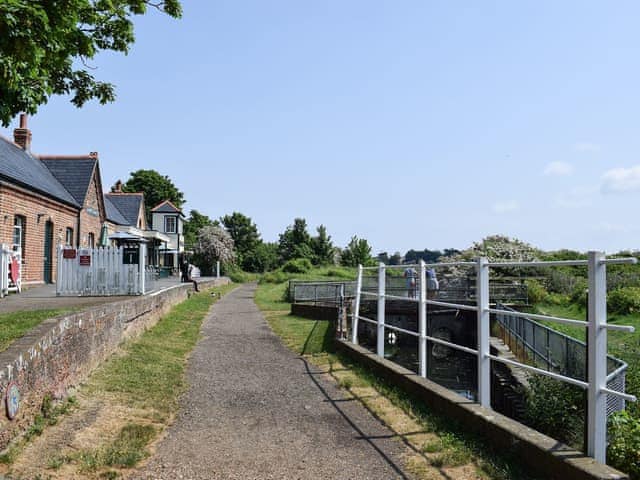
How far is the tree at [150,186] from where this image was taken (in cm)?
7550

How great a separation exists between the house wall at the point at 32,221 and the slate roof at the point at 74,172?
2.75 m

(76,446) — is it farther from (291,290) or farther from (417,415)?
(291,290)

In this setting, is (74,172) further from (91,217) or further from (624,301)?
(624,301)

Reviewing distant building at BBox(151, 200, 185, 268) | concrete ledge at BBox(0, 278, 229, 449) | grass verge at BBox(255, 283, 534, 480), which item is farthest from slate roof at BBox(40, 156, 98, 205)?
distant building at BBox(151, 200, 185, 268)

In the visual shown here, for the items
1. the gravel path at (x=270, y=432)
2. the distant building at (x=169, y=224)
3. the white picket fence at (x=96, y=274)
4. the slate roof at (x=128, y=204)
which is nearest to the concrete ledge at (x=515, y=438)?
the gravel path at (x=270, y=432)

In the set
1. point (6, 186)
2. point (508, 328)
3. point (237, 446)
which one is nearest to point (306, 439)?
point (237, 446)

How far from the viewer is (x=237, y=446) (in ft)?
15.9

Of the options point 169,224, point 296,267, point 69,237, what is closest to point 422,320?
point 69,237

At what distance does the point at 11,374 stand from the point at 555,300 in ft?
87.5

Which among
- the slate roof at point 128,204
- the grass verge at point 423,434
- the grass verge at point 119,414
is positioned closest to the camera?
the grass verge at point 423,434

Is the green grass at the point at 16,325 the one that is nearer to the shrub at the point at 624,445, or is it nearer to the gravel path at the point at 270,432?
the gravel path at the point at 270,432

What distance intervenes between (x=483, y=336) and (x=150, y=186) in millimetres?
74897

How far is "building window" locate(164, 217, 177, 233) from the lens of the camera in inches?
1987

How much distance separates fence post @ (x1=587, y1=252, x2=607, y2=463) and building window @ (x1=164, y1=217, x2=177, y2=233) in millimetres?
49235
